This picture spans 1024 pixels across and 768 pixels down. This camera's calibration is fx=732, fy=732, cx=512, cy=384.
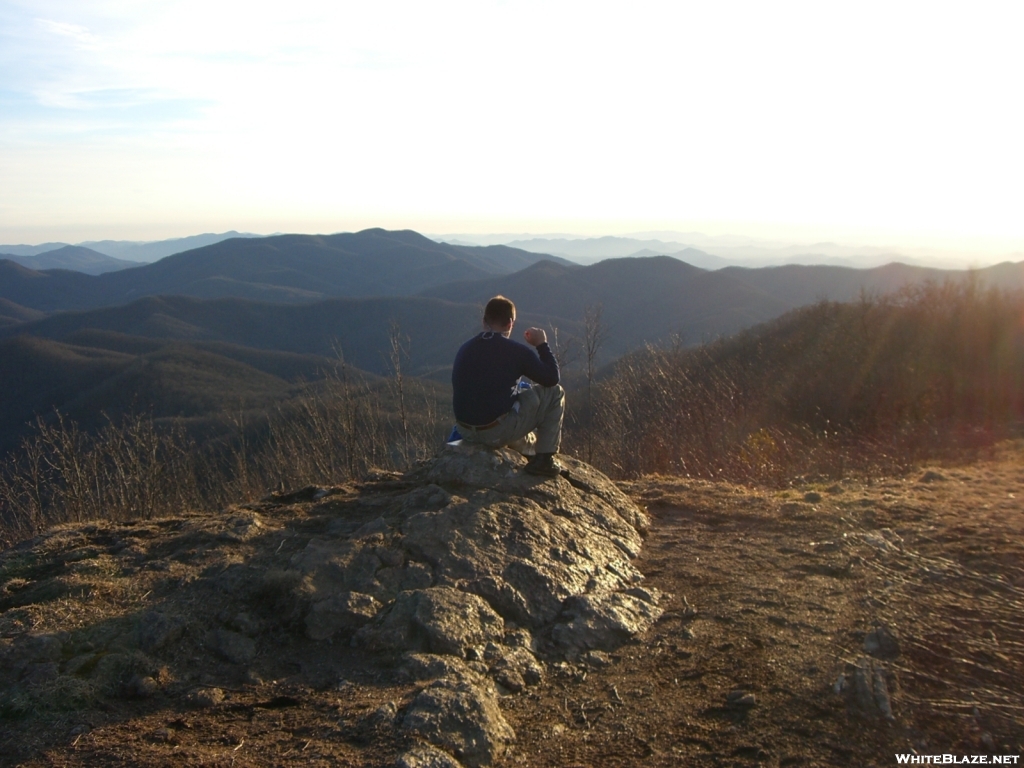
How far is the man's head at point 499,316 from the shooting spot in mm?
4621

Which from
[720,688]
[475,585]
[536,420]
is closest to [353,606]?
[475,585]

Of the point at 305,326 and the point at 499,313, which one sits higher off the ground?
the point at 499,313

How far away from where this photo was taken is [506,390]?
4.70 m

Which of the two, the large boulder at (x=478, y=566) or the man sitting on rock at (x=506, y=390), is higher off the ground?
the man sitting on rock at (x=506, y=390)

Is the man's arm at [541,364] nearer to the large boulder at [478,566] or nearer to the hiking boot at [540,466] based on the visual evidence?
the hiking boot at [540,466]

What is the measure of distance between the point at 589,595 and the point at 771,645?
922 mm

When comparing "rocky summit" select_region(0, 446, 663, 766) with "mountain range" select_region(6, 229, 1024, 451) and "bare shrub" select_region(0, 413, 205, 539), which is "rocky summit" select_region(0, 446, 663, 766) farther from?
"mountain range" select_region(6, 229, 1024, 451)

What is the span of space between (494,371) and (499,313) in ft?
1.21

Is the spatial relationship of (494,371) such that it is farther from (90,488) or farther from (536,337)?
(90,488)

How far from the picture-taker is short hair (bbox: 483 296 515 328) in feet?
15.1

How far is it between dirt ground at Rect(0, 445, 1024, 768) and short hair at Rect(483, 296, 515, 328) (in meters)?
1.75

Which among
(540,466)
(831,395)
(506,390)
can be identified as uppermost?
(506,390)

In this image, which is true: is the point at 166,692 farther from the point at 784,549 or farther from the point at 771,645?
the point at 784,549

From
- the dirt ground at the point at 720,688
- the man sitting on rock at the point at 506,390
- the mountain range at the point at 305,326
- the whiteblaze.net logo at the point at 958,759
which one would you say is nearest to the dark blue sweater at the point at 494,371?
the man sitting on rock at the point at 506,390
